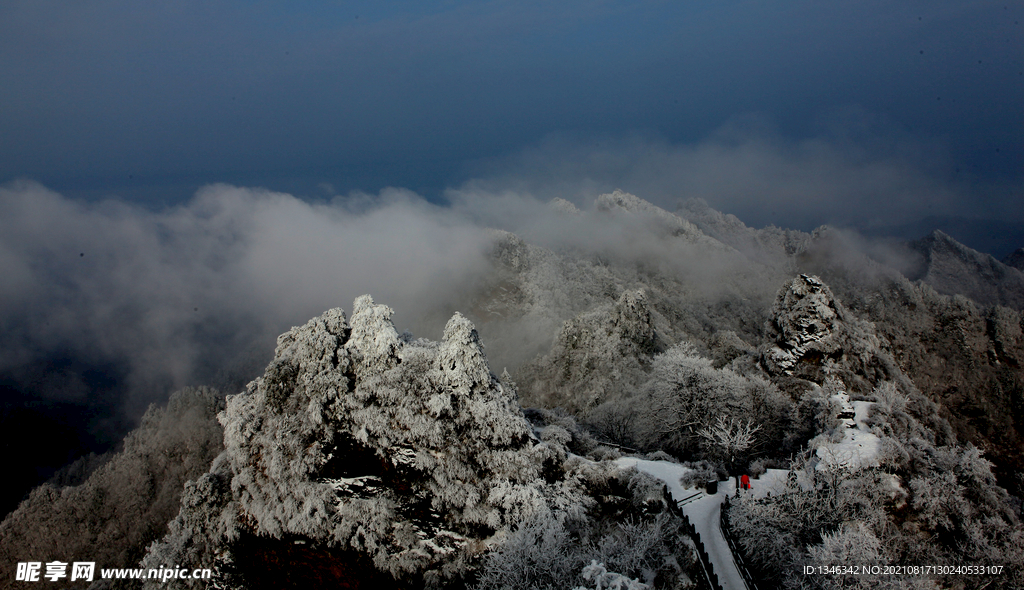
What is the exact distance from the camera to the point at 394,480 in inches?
955

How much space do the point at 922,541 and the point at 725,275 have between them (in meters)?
118

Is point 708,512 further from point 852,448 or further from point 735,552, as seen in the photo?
point 852,448

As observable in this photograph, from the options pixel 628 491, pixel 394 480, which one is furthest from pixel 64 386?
pixel 628 491

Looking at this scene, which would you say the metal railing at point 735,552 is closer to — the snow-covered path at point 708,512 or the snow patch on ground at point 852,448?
the snow-covered path at point 708,512

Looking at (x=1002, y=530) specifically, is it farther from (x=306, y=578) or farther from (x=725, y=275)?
(x=725, y=275)

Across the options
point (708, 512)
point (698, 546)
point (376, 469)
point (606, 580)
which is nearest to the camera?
point (606, 580)

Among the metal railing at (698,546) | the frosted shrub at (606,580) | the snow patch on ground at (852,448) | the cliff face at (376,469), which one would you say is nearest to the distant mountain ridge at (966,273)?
the snow patch on ground at (852,448)

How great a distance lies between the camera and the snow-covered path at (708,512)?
19156mm

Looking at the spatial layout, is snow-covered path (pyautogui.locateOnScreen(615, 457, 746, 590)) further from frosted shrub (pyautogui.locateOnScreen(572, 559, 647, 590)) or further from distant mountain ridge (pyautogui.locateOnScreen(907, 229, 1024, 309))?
distant mountain ridge (pyautogui.locateOnScreen(907, 229, 1024, 309))

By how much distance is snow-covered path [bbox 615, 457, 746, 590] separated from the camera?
62.8ft

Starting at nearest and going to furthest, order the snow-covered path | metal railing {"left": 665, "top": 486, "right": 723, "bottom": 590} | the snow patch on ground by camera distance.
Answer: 1. metal railing {"left": 665, "top": 486, "right": 723, "bottom": 590}
2. the snow-covered path
3. the snow patch on ground

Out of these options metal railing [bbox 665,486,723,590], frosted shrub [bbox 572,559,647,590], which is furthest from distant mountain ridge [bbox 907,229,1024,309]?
frosted shrub [bbox 572,559,647,590]

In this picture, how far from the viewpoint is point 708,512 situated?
23469 mm

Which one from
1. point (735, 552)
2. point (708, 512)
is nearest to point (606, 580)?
point (735, 552)
